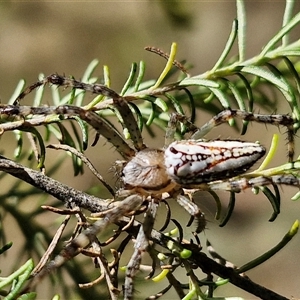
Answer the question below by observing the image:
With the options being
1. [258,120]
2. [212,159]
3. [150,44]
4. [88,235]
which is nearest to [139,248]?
[88,235]

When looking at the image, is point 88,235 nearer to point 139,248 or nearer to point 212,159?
point 139,248

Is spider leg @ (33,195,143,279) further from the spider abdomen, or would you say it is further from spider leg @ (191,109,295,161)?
spider leg @ (191,109,295,161)

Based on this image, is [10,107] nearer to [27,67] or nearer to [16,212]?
[16,212]

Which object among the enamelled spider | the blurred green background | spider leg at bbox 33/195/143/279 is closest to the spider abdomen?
the enamelled spider

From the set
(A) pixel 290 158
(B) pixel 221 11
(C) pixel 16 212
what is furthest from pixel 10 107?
(B) pixel 221 11

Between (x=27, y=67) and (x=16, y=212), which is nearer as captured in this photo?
(x=16, y=212)

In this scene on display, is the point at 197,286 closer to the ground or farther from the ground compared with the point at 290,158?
closer to the ground

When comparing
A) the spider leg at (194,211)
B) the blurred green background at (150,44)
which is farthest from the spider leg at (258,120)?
the blurred green background at (150,44)

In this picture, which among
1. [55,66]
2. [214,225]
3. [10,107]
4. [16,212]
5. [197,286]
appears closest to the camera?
[197,286]
